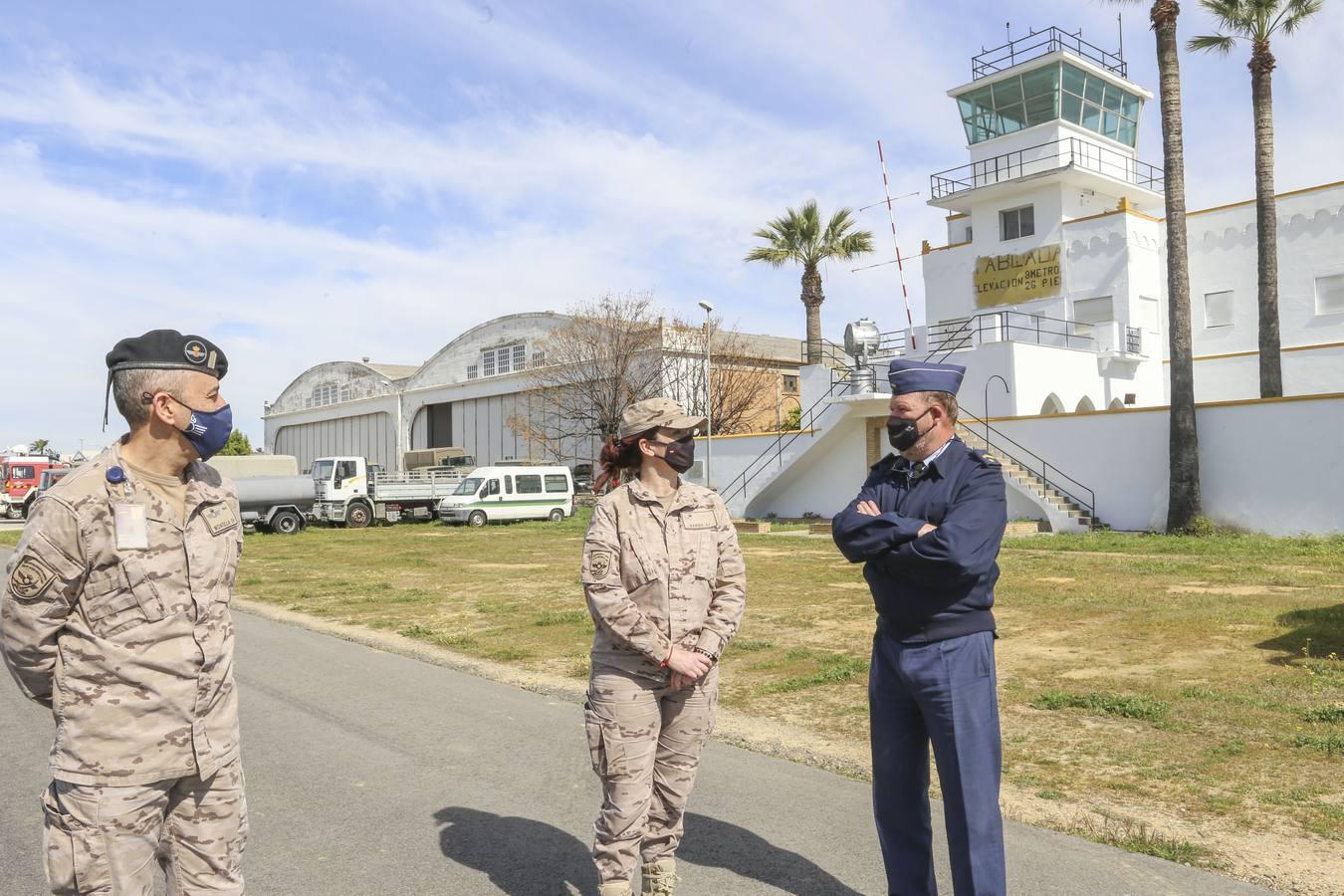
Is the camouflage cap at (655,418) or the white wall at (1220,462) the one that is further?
the white wall at (1220,462)

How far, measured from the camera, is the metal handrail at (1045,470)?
25047 millimetres

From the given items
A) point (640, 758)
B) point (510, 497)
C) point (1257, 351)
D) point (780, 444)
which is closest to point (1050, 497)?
point (780, 444)

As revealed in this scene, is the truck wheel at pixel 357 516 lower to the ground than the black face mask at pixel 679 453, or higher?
lower

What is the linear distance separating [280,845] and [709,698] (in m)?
2.27

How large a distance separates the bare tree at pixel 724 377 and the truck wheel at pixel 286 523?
16671 millimetres

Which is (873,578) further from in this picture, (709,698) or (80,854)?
(80,854)

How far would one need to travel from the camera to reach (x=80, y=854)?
2734 millimetres

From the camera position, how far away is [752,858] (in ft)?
14.9

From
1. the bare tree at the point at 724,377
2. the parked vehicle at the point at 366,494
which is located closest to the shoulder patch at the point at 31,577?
the parked vehicle at the point at 366,494

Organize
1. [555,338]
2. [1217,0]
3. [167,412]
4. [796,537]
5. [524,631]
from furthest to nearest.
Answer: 1. [555,338]
2. [796,537]
3. [1217,0]
4. [524,631]
5. [167,412]

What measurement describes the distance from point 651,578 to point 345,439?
214 feet

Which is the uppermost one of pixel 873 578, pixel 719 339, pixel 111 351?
pixel 719 339

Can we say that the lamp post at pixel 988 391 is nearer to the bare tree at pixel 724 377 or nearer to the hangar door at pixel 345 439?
the bare tree at pixel 724 377

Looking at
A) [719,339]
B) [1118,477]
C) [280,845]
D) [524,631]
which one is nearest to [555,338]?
[719,339]
